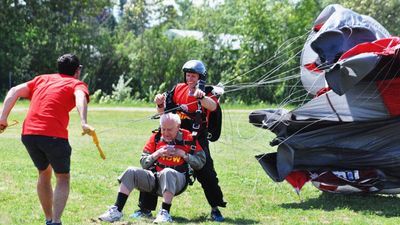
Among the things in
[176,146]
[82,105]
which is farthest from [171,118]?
[82,105]

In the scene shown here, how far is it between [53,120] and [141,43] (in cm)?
2911

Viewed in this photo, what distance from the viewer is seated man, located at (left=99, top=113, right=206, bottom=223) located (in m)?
6.98

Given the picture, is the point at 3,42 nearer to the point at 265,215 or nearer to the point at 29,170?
the point at 29,170

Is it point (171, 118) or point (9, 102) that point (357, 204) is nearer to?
point (171, 118)

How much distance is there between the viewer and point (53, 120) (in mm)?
6336

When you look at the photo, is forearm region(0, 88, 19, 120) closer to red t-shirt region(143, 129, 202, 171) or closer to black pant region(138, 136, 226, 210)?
red t-shirt region(143, 129, 202, 171)

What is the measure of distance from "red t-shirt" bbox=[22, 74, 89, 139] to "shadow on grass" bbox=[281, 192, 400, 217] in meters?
3.09

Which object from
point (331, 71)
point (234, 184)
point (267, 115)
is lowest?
point (234, 184)

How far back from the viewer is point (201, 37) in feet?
117

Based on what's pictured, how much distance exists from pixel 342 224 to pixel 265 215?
904 millimetres

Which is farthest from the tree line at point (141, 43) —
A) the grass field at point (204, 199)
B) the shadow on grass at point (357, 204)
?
the shadow on grass at point (357, 204)

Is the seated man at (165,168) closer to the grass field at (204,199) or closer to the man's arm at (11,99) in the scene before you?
the grass field at (204,199)

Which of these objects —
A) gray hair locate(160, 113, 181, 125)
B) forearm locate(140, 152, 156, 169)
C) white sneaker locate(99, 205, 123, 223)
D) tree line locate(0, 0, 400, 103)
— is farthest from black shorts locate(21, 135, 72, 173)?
tree line locate(0, 0, 400, 103)

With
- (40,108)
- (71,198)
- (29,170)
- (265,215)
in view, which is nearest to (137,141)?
(29,170)
